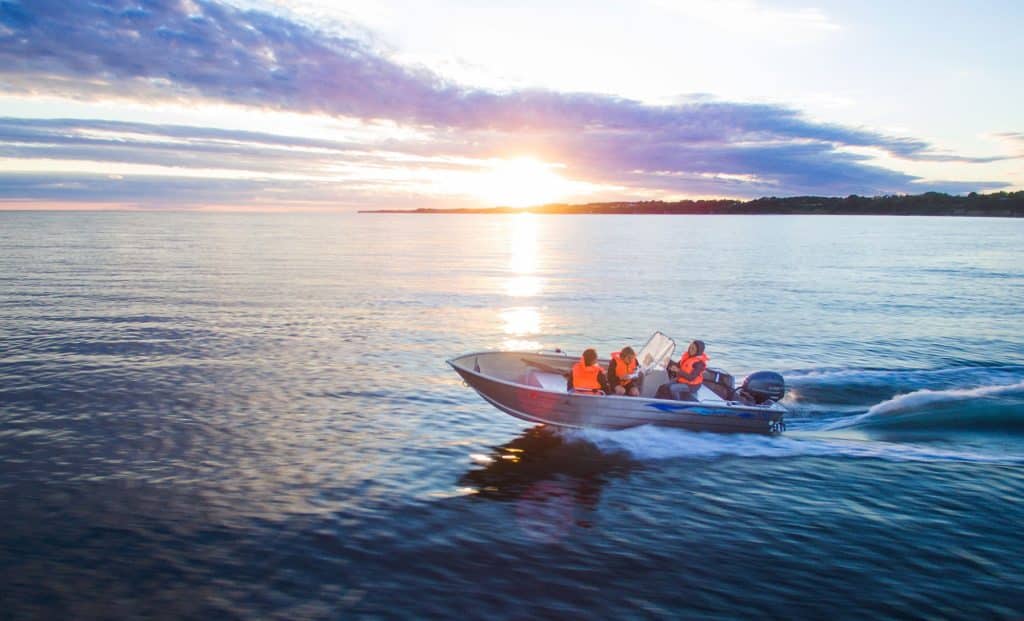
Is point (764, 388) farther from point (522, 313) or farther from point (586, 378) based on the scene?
point (522, 313)

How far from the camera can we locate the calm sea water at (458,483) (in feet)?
33.7

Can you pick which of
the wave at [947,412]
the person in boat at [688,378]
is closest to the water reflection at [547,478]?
the person in boat at [688,378]

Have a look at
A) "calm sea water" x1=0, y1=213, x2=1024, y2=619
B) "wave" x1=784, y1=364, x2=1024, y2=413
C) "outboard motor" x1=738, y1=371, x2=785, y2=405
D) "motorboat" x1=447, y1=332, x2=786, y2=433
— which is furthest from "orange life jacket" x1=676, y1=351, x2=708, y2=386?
"wave" x1=784, y1=364, x2=1024, y2=413

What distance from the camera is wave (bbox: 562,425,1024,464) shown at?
16344 mm

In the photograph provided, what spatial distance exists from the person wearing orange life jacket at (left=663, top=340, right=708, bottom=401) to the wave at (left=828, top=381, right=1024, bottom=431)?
14.0 ft

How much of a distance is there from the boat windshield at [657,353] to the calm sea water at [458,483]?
2385 millimetres

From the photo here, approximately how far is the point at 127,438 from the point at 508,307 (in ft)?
86.9

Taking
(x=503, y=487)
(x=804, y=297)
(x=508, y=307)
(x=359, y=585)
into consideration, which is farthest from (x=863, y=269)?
(x=359, y=585)

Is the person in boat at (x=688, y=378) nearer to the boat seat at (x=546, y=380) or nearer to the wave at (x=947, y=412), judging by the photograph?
the boat seat at (x=546, y=380)

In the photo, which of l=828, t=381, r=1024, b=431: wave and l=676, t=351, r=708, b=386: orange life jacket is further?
l=828, t=381, r=1024, b=431: wave

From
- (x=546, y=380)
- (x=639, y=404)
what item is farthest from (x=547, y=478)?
(x=546, y=380)

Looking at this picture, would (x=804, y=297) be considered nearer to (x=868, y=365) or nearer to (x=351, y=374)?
(x=868, y=365)

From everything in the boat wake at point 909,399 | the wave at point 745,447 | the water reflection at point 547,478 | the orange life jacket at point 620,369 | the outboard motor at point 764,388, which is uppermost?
the orange life jacket at point 620,369

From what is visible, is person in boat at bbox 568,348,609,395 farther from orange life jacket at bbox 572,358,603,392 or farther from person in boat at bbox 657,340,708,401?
person in boat at bbox 657,340,708,401
